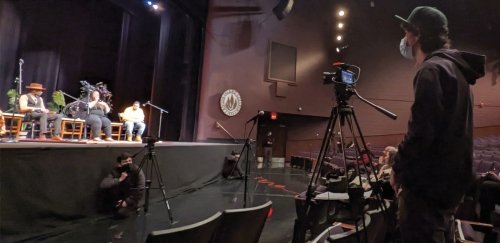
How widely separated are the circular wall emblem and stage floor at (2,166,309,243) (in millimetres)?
3580

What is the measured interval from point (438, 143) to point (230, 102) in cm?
857

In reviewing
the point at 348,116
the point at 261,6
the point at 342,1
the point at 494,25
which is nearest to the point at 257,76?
the point at 261,6

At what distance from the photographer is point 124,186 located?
3697 millimetres

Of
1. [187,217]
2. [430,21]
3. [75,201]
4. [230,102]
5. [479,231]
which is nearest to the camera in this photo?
[430,21]

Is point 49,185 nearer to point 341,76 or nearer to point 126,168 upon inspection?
point 126,168

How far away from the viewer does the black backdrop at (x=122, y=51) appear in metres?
7.52

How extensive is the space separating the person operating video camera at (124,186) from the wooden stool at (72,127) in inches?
97.0

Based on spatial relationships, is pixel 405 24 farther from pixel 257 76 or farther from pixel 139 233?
pixel 257 76

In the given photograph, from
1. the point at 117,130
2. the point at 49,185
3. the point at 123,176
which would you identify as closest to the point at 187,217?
the point at 123,176

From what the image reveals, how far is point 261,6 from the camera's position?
10.4 m

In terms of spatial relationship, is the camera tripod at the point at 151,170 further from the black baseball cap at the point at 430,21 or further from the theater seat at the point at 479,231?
the black baseball cap at the point at 430,21

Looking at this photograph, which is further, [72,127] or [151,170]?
[72,127]

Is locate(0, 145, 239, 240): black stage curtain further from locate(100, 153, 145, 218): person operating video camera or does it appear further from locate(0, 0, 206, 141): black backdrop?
locate(0, 0, 206, 141): black backdrop

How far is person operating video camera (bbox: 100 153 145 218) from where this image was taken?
11.6 feet
